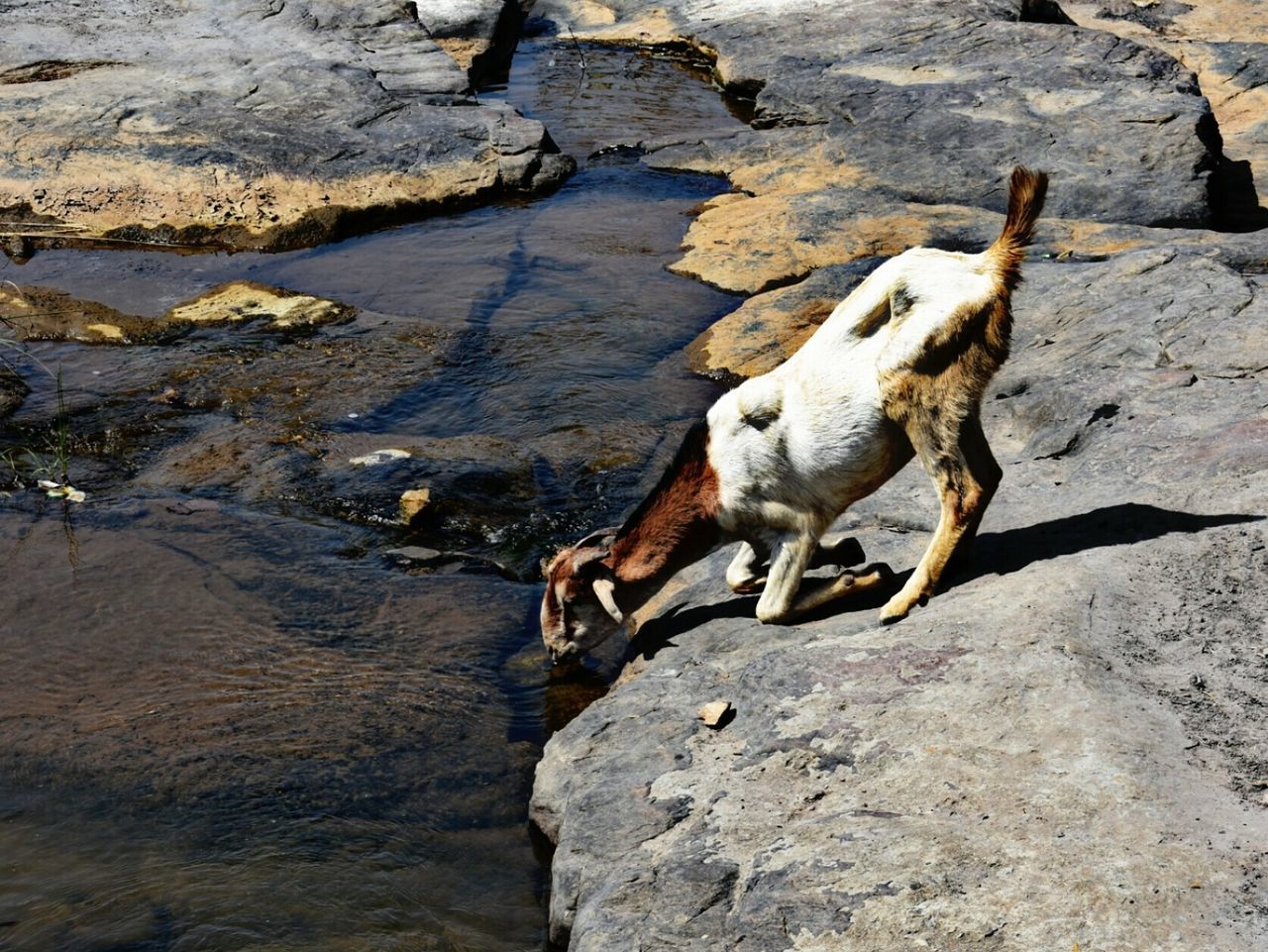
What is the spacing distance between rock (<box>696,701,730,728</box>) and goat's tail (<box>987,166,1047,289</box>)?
1700mm

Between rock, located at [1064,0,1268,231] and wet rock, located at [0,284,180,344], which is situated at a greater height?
rock, located at [1064,0,1268,231]

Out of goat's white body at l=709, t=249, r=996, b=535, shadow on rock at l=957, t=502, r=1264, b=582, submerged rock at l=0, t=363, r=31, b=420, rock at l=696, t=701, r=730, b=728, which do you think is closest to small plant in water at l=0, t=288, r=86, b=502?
submerged rock at l=0, t=363, r=31, b=420

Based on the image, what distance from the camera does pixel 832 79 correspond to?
12.5m

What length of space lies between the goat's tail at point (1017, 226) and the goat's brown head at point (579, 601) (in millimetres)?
1819

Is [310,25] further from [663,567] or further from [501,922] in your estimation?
[501,922]

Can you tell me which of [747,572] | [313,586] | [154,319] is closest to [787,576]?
[747,572]

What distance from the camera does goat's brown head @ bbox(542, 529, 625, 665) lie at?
197 inches

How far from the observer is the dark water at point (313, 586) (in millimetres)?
4184

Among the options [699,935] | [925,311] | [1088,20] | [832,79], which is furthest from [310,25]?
[699,935]

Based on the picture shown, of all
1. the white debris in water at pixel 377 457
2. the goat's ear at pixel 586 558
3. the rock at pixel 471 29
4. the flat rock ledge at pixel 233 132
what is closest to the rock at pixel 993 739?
the goat's ear at pixel 586 558

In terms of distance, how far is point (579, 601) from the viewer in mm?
5070

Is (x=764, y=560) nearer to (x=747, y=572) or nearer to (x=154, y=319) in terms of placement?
(x=747, y=572)

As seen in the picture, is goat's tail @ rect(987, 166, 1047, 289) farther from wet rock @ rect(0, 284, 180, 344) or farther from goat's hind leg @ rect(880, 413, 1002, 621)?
wet rock @ rect(0, 284, 180, 344)

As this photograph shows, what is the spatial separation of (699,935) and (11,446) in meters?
5.33
